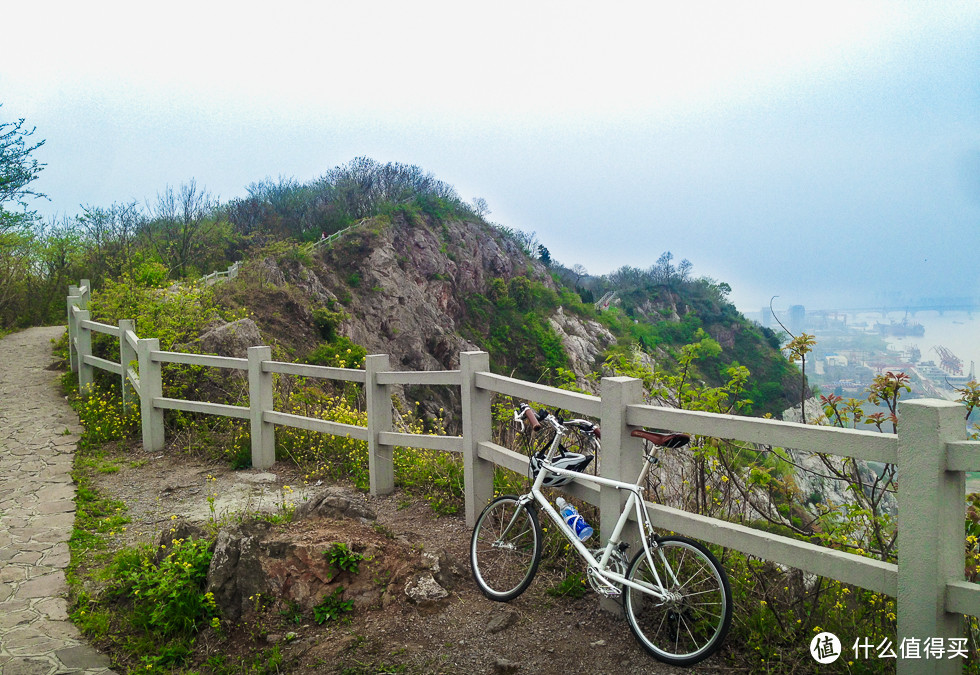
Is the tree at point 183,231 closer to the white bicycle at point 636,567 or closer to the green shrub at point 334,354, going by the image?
the green shrub at point 334,354

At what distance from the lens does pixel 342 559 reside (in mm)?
4621

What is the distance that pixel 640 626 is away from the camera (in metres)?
3.96

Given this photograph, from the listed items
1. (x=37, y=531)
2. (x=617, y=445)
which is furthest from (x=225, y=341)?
(x=617, y=445)

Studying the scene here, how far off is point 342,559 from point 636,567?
6.39 feet

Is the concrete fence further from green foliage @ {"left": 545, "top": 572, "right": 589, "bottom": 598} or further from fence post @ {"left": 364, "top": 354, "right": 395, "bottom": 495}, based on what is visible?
fence post @ {"left": 364, "top": 354, "right": 395, "bottom": 495}

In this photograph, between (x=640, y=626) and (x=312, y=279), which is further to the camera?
(x=312, y=279)

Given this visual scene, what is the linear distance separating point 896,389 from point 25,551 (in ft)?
22.6

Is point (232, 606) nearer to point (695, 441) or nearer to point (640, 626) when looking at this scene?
point (640, 626)

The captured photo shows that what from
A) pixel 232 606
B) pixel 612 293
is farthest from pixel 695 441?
pixel 612 293

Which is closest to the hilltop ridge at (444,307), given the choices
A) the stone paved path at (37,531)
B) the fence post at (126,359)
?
the stone paved path at (37,531)

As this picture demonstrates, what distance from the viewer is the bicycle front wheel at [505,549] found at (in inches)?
178

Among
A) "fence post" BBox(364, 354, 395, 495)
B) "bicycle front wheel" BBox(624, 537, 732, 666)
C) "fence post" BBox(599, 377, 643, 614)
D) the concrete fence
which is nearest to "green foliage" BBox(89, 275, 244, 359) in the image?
"fence post" BBox(364, 354, 395, 495)

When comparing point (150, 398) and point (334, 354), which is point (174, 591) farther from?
point (334, 354)

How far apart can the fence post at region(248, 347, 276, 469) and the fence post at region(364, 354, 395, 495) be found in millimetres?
1867
